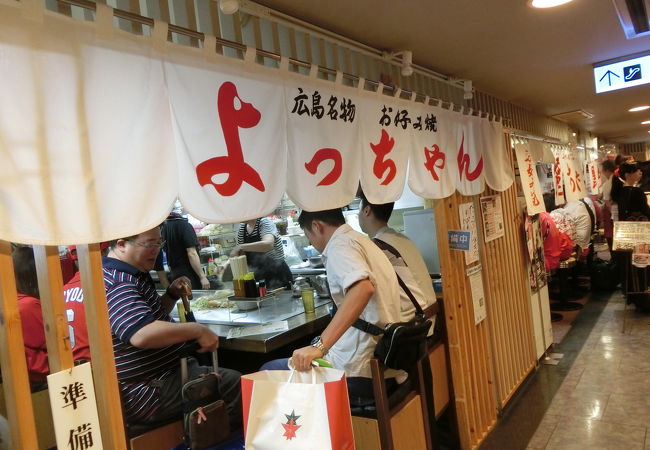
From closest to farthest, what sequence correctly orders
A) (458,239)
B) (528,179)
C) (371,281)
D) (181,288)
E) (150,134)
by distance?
(150,134) < (371,281) < (181,288) < (458,239) < (528,179)

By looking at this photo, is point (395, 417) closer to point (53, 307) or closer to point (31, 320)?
point (53, 307)

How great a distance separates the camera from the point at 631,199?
22.0 ft

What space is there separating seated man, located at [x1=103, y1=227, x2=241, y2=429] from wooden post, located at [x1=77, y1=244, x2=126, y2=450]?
0.80m

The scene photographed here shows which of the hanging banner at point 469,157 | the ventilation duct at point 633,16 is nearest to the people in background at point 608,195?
the ventilation duct at point 633,16

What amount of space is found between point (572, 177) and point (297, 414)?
253 inches

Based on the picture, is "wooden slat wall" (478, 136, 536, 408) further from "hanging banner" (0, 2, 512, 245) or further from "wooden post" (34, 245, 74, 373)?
"wooden post" (34, 245, 74, 373)

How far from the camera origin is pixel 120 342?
2.48m

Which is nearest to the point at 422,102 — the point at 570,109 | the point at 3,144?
the point at 3,144

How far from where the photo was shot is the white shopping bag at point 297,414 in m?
1.82

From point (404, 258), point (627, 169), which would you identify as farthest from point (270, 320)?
point (627, 169)

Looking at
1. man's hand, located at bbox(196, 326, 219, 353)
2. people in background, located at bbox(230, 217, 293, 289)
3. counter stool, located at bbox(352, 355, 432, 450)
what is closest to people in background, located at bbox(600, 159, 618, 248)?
people in background, located at bbox(230, 217, 293, 289)

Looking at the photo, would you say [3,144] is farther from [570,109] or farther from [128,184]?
[570,109]

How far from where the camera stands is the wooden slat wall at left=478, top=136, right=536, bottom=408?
4.22m

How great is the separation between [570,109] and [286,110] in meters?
6.10
